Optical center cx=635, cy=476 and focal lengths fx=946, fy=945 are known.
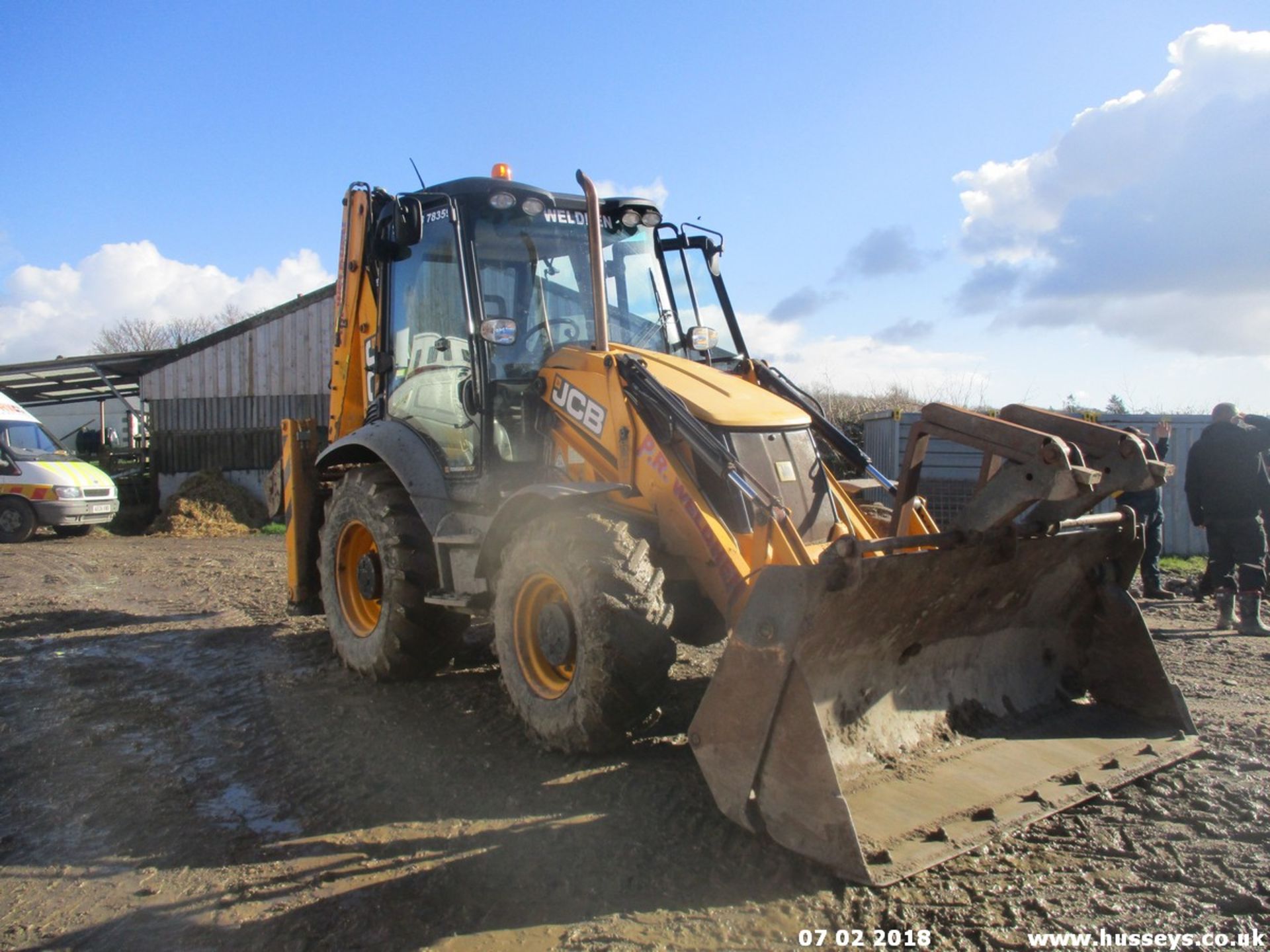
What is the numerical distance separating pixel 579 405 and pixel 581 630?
1.38m

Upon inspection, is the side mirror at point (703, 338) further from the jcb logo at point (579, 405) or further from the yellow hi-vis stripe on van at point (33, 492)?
the yellow hi-vis stripe on van at point (33, 492)

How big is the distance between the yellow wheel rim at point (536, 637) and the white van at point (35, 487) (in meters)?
14.7

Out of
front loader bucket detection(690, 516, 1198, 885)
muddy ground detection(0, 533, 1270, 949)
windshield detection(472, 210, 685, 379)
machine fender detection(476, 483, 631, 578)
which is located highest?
windshield detection(472, 210, 685, 379)

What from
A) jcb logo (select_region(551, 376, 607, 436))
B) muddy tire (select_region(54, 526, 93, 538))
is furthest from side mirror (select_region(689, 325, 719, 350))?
muddy tire (select_region(54, 526, 93, 538))

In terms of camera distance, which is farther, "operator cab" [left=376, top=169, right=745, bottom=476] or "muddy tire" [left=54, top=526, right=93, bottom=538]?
"muddy tire" [left=54, top=526, right=93, bottom=538]

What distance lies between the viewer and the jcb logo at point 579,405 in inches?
186

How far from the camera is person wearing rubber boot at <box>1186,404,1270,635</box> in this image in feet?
24.6

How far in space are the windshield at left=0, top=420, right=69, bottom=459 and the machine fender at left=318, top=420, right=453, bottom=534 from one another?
43.3 ft

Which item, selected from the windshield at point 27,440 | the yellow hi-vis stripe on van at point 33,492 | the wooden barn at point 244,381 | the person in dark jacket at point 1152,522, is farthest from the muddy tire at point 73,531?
the person in dark jacket at point 1152,522

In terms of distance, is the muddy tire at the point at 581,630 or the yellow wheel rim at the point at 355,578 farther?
the yellow wheel rim at the point at 355,578

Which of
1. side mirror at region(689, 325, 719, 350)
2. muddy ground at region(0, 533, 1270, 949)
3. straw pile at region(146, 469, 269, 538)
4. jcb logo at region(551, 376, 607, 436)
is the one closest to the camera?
muddy ground at region(0, 533, 1270, 949)

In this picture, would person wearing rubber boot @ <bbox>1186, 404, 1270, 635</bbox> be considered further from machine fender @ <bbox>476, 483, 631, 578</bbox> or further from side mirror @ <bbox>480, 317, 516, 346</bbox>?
side mirror @ <bbox>480, 317, 516, 346</bbox>

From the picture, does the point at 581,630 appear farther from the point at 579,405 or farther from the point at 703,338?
the point at 703,338

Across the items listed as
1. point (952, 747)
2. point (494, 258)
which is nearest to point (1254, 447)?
point (952, 747)
